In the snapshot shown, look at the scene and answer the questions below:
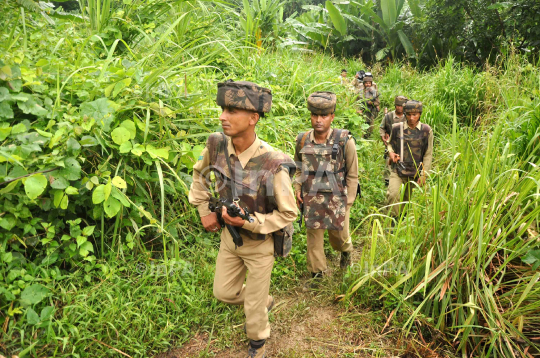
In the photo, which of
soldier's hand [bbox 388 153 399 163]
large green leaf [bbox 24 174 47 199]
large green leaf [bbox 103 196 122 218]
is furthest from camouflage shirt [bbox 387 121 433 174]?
large green leaf [bbox 24 174 47 199]

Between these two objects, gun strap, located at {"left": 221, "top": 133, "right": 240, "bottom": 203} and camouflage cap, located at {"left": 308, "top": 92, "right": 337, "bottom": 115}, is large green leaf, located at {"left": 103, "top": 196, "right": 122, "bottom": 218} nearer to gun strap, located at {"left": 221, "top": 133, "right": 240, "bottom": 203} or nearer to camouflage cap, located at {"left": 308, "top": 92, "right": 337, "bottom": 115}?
gun strap, located at {"left": 221, "top": 133, "right": 240, "bottom": 203}

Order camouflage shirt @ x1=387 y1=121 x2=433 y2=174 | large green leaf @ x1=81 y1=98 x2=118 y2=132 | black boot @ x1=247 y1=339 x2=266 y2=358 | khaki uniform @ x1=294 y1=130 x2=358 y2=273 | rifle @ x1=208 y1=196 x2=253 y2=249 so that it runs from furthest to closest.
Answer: camouflage shirt @ x1=387 y1=121 x2=433 y2=174
khaki uniform @ x1=294 y1=130 x2=358 y2=273
large green leaf @ x1=81 y1=98 x2=118 y2=132
black boot @ x1=247 y1=339 x2=266 y2=358
rifle @ x1=208 y1=196 x2=253 y2=249

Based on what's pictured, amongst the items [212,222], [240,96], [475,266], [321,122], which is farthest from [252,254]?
[475,266]

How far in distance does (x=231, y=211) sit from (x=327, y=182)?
1.36 metres

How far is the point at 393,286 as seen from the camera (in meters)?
3.06

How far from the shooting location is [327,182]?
3590 mm

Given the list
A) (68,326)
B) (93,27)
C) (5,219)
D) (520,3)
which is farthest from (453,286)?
(520,3)

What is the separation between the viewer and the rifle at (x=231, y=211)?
2.44m

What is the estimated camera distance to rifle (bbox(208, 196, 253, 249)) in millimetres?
2441

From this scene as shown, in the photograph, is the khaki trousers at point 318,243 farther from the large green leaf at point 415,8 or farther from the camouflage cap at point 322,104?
the large green leaf at point 415,8

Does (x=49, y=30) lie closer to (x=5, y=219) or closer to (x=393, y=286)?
(x=5, y=219)

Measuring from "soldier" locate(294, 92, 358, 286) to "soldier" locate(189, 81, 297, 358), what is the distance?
824 millimetres

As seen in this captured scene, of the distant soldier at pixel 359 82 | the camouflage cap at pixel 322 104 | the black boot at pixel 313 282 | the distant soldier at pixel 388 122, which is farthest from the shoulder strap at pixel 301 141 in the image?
the distant soldier at pixel 359 82

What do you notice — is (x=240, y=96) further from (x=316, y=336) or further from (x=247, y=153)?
(x=316, y=336)
